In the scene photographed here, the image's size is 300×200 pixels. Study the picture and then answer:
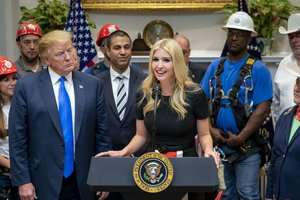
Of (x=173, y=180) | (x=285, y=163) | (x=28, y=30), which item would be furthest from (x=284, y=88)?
(x=28, y=30)

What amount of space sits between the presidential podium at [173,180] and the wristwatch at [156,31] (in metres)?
4.81

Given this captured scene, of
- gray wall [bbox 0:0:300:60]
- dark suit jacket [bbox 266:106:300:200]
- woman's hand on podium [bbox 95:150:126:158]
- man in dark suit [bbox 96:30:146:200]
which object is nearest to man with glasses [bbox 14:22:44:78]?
man in dark suit [bbox 96:30:146:200]

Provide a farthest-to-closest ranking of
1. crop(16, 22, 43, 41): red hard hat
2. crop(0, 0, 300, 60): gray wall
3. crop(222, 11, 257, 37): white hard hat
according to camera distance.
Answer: crop(0, 0, 300, 60): gray wall, crop(16, 22, 43, 41): red hard hat, crop(222, 11, 257, 37): white hard hat

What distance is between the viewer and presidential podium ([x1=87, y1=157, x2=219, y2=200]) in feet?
8.50

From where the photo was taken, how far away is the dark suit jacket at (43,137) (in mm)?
3299

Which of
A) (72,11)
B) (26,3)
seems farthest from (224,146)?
(26,3)

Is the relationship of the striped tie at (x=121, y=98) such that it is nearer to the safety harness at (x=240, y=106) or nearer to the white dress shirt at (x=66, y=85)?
the safety harness at (x=240, y=106)

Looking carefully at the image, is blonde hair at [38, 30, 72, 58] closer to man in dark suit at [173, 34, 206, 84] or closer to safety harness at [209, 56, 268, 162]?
safety harness at [209, 56, 268, 162]

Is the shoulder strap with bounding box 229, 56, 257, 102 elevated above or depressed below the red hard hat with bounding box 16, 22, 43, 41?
below

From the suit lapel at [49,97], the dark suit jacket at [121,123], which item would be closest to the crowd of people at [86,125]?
the suit lapel at [49,97]

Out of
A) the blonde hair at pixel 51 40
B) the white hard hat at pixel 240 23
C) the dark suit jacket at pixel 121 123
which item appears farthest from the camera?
the white hard hat at pixel 240 23

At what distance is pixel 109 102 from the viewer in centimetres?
419

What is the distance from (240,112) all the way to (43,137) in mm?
1597

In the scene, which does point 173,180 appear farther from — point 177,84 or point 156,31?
point 156,31
